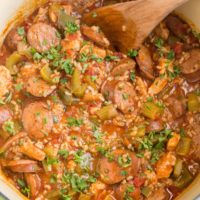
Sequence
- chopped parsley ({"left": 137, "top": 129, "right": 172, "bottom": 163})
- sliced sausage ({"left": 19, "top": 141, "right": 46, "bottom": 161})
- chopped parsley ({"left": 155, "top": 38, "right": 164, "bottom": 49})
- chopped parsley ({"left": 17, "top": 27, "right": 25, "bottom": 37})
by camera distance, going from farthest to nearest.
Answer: chopped parsley ({"left": 155, "top": 38, "right": 164, "bottom": 49})
chopped parsley ({"left": 17, "top": 27, "right": 25, "bottom": 37})
chopped parsley ({"left": 137, "top": 129, "right": 172, "bottom": 163})
sliced sausage ({"left": 19, "top": 141, "right": 46, "bottom": 161})

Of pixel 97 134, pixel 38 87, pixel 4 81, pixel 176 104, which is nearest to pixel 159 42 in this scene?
pixel 176 104

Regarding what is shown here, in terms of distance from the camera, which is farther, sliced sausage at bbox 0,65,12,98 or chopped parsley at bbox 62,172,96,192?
sliced sausage at bbox 0,65,12,98

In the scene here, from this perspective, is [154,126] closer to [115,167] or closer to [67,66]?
[115,167]

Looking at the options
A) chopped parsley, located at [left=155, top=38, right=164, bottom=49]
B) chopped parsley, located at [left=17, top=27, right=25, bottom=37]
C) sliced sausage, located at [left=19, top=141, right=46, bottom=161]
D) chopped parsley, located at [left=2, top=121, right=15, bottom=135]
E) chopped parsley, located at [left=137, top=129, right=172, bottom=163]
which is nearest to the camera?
sliced sausage, located at [left=19, top=141, right=46, bottom=161]

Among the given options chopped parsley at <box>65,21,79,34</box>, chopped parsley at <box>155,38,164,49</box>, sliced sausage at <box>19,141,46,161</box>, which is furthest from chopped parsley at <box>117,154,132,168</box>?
chopped parsley at <box>65,21,79,34</box>

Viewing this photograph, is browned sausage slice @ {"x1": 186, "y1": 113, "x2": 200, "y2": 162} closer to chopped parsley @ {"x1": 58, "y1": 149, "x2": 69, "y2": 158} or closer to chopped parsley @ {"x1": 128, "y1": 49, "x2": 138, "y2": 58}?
chopped parsley @ {"x1": 128, "y1": 49, "x2": 138, "y2": 58}

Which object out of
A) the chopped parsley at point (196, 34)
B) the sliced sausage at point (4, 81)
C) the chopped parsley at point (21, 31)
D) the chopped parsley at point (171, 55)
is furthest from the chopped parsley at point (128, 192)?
the chopped parsley at point (21, 31)

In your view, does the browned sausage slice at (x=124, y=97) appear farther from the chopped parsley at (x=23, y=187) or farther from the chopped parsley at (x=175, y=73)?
the chopped parsley at (x=23, y=187)

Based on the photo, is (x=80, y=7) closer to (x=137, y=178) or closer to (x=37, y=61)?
(x=37, y=61)
